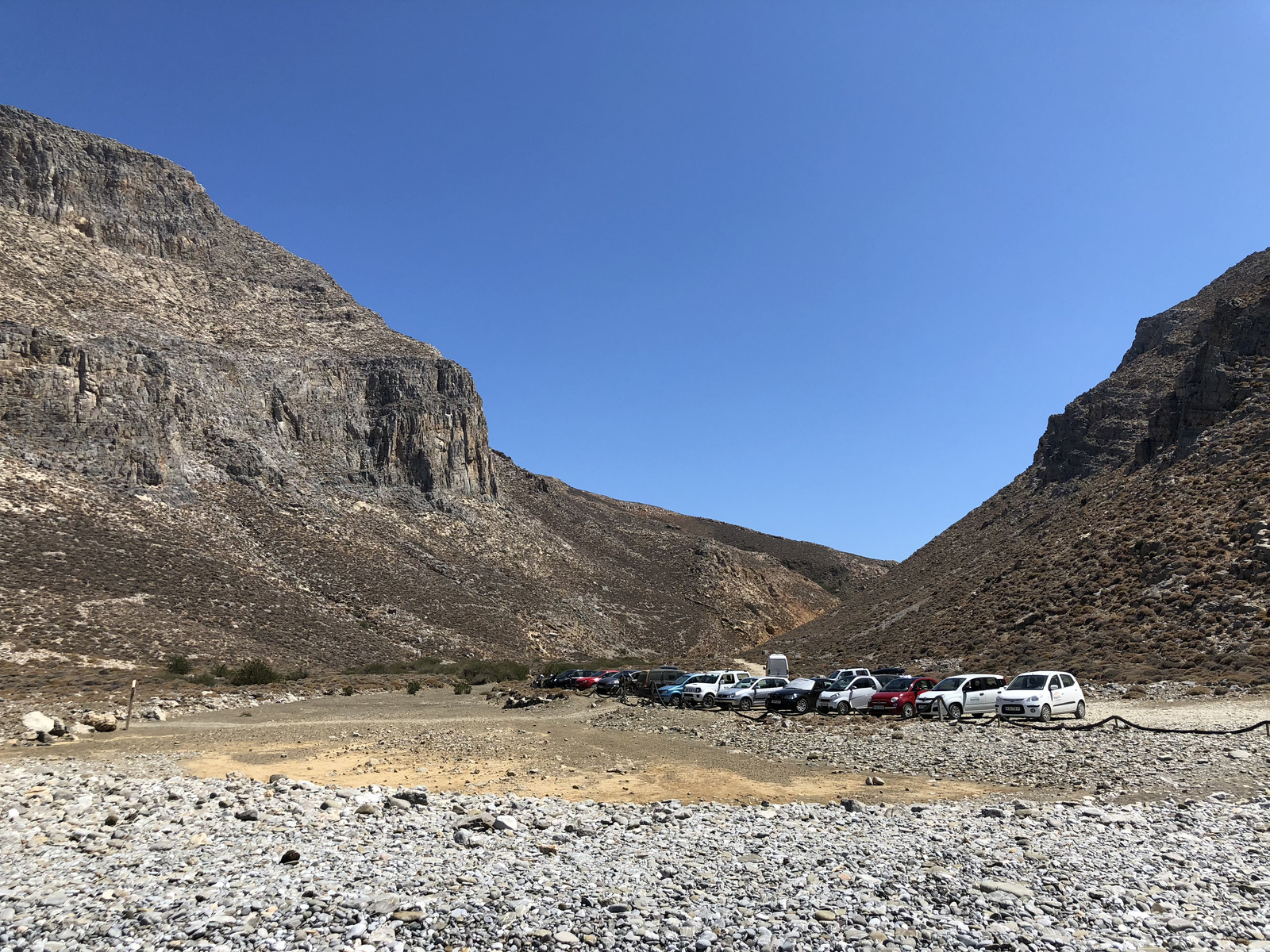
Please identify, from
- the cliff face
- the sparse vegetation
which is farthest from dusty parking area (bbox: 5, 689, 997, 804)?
the cliff face

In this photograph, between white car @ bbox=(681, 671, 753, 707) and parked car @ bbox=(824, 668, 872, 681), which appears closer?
parked car @ bbox=(824, 668, 872, 681)

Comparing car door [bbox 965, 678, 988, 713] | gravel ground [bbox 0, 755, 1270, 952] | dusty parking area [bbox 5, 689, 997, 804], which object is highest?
car door [bbox 965, 678, 988, 713]

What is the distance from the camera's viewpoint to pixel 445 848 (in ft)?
36.1

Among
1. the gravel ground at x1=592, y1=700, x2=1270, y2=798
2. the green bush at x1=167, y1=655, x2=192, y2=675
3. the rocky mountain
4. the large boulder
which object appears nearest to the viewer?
the gravel ground at x1=592, y1=700, x2=1270, y2=798

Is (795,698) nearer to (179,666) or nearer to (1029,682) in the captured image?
(1029,682)

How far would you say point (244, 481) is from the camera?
64.2 metres

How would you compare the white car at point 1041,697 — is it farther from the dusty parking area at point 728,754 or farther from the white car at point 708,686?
the white car at point 708,686

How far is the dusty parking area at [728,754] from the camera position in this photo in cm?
1529

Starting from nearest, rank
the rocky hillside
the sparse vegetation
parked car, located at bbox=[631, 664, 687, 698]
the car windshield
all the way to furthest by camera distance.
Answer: the car windshield < the rocky hillside < parked car, located at bbox=[631, 664, 687, 698] < the sparse vegetation

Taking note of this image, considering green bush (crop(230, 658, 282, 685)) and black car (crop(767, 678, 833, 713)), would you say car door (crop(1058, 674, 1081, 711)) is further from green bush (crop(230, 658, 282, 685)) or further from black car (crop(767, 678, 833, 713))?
green bush (crop(230, 658, 282, 685))

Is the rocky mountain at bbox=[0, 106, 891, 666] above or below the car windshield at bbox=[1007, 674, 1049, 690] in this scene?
above

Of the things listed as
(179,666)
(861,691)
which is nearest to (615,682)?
(861,691)

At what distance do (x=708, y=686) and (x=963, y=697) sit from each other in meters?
11.8

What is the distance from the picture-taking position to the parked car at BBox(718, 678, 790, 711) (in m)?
33.2
